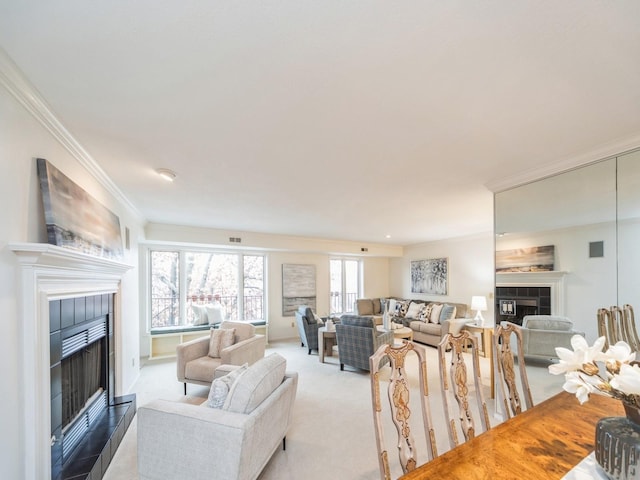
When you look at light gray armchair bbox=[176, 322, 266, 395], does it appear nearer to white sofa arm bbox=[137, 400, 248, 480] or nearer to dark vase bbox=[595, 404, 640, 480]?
white sofa arm bbox=[137, 400, 248, 480]

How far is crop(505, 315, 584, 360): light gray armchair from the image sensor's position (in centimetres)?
261

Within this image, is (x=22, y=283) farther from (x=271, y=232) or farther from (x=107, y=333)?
(x=271, y=232)

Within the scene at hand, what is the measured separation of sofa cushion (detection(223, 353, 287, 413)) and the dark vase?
1.70 metres

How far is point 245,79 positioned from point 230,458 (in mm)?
2036

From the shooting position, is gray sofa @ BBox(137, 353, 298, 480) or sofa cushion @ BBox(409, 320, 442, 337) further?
sofa cushion @ BBox(409, 320, 442, 337)

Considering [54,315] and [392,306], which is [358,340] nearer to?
[392,306]

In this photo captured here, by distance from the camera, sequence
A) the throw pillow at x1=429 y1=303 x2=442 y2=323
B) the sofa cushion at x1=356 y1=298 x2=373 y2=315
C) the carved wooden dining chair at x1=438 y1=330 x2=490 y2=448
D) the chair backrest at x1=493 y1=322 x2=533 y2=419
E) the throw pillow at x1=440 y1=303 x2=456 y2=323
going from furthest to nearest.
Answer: the sofa cushion at x1=356 y1=298 x2=373 y2=315
the throw pillow at x1=429 y1=303 x2=442 y2=323
the throw pillow at x1=440 y1=303 x2=456 y2=323
the chair backrest at x1=493 y1=322 x2=533 y2=419
the carved wooden dining chair at x1=438 y1=330 x2=490 y2=448

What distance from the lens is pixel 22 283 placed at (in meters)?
1.52

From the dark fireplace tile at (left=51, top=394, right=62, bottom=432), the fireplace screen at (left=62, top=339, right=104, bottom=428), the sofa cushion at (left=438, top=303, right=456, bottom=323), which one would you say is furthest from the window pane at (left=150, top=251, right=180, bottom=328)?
the sofa cushion at (left=438, top=303, right=456, bottom=323)

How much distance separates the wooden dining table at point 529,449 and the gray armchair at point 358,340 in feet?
8.91

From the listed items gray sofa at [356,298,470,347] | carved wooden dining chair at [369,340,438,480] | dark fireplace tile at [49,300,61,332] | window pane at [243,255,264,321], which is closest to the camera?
carved wooden dining chair at [369,340,438,480]

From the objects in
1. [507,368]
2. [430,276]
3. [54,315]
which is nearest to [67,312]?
[54,315]

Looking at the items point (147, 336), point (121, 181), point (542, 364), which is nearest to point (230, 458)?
point (121, 181)

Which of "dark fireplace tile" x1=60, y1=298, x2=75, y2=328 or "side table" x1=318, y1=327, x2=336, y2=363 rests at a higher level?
"dark fireplace tile" x1=60, y1=298, x2=75, y2=328
